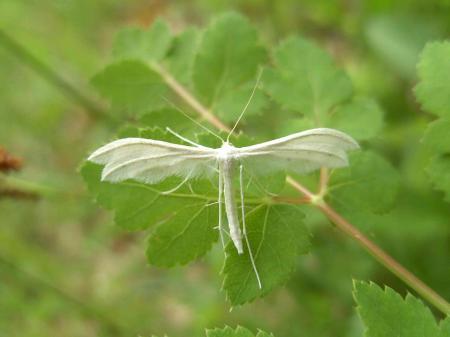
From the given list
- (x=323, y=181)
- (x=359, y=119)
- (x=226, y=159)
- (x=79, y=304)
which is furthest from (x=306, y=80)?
(x=79, y=304)

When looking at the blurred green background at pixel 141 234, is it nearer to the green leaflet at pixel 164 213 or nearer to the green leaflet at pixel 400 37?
the green leaflet at pixel 400 37

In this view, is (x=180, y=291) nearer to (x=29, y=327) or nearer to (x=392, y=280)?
(x=29, y=327)

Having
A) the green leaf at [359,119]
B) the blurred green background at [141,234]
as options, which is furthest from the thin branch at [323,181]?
the blurred green background at [141,234]

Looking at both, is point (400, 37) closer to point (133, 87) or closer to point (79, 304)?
point (133, 87)

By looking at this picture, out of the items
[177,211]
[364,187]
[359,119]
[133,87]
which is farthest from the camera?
[133,87]

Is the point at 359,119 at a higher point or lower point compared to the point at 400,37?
lower
